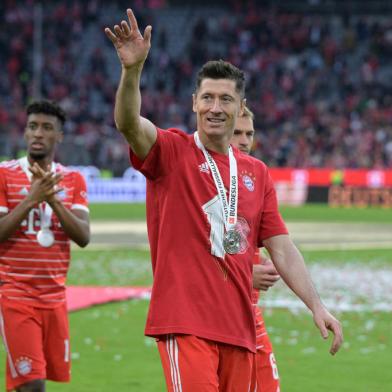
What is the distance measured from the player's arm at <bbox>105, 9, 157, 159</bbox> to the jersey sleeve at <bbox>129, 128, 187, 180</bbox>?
5.6 inches

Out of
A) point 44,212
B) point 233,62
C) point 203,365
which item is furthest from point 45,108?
point 233,62

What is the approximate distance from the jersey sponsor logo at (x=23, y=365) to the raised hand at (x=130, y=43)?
8.87 ft

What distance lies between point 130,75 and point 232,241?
992 mm

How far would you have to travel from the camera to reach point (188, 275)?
495cm

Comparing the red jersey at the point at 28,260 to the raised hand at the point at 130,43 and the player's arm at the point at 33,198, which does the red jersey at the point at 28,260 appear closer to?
the player's arm at the point at 33,198

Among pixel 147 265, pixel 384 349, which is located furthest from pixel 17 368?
pixel 147 265

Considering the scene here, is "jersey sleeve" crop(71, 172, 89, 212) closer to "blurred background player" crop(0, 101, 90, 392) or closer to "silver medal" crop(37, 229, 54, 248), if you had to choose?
"blurred background player" crop(0, 101, 90, 392)

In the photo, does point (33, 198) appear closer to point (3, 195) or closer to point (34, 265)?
point (3, 195)

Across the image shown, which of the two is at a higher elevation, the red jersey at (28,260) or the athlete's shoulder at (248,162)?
the athlete's shoulder at (248,162)

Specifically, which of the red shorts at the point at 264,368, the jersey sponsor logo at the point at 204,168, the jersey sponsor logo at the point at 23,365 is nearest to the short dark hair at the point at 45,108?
the jersey sponsor logo at the point at 23,365

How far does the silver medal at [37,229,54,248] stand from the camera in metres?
6.88

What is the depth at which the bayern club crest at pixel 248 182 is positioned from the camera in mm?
5217

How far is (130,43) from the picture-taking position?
4.67 meters

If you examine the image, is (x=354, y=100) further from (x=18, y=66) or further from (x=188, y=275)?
(x=188, y=275)
